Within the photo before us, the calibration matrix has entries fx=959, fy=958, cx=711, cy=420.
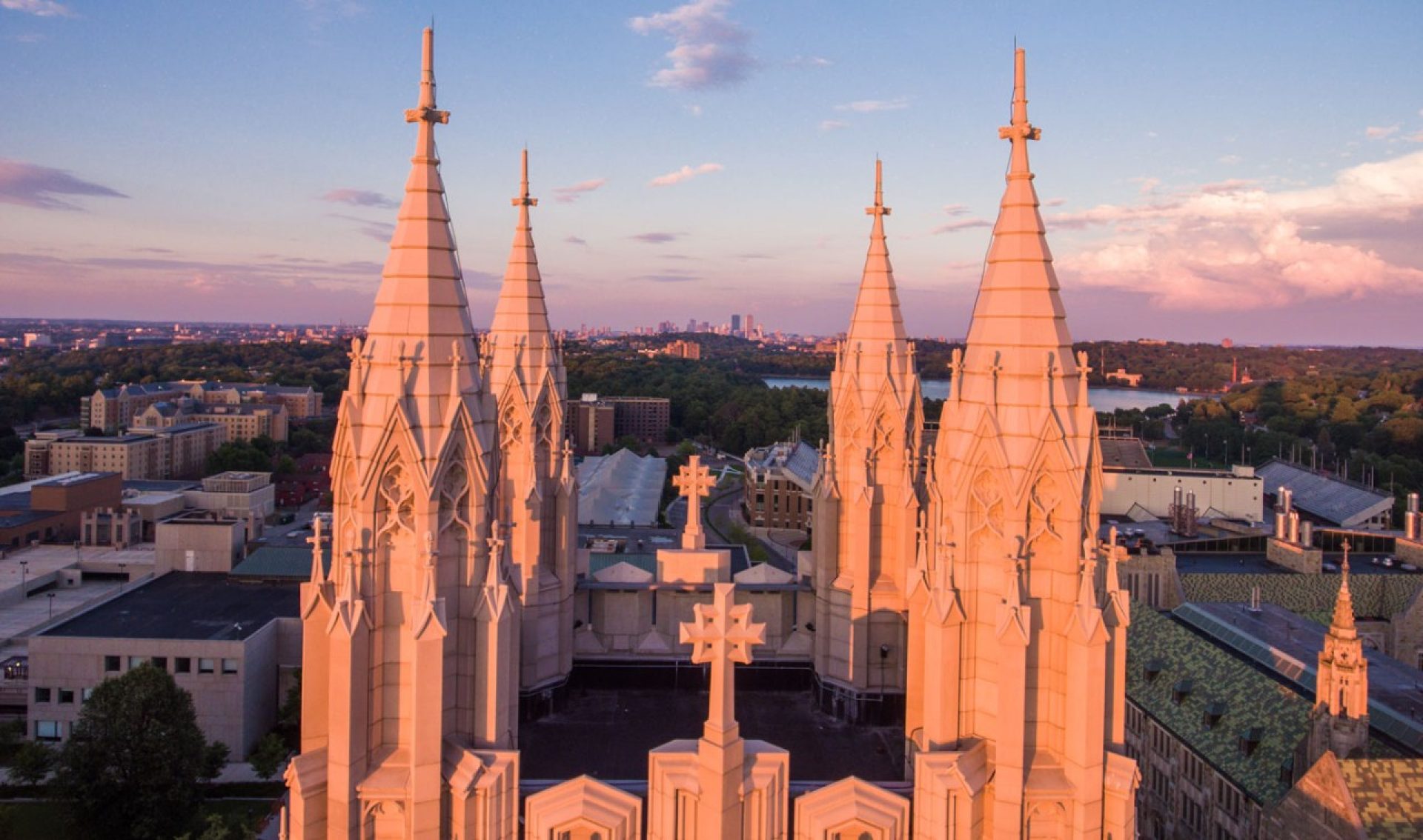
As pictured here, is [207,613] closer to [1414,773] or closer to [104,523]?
[104,523]

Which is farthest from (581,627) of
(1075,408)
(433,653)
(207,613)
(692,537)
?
(207,613)

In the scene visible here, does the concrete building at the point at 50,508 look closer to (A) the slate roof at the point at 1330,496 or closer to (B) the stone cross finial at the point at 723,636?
(B) the stone cross finial at the point at 723,636

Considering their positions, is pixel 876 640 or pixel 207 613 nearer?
pixel 876 640

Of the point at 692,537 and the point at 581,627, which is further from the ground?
the point at 692,537

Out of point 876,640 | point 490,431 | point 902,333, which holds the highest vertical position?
point 902,333

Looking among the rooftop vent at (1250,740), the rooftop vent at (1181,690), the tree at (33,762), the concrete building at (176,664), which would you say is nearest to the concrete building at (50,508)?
the concrete building at (176,664)
